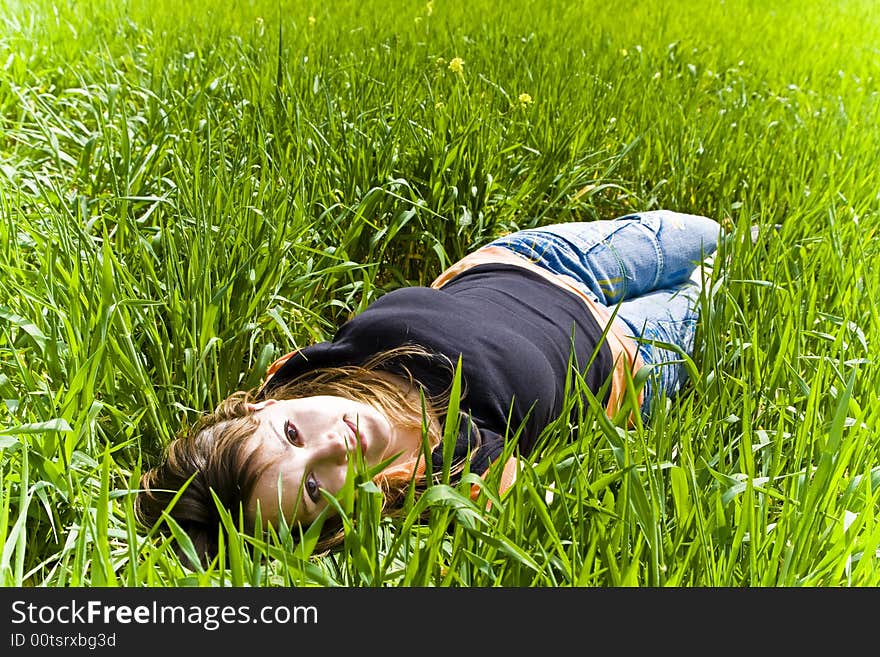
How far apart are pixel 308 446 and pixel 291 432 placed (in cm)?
4

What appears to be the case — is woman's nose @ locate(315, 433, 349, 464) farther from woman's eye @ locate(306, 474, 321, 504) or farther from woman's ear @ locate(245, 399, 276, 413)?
woman's ear @ locate(245, 399, 276, 413)

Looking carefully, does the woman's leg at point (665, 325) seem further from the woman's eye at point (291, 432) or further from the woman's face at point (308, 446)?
the woman's eye at point (291, 432)

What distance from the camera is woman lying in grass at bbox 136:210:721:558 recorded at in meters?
1.25

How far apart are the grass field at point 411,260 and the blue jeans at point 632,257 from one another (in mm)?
207

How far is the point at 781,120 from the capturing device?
9.37ft

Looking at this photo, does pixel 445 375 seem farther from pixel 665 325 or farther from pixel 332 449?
pixel 665 325

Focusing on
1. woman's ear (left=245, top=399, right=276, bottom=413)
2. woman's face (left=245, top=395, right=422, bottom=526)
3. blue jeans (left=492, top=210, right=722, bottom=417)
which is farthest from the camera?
blue jeans (left=492, top=210, right=722, bottom=417)

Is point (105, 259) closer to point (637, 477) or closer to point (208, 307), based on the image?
point (208, 307)

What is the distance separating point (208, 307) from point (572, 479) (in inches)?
28.5

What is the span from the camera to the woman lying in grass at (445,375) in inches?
49.3

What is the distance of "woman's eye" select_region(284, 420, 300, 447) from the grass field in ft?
0.55

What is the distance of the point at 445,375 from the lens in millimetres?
1480

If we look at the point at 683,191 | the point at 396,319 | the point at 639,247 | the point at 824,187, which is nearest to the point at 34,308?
the point at 396,319

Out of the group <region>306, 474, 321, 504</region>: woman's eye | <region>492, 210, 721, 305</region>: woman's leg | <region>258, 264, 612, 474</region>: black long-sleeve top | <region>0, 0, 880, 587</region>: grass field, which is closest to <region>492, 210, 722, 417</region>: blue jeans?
<region>492, 210, 721, 305</region>: woman's leg
